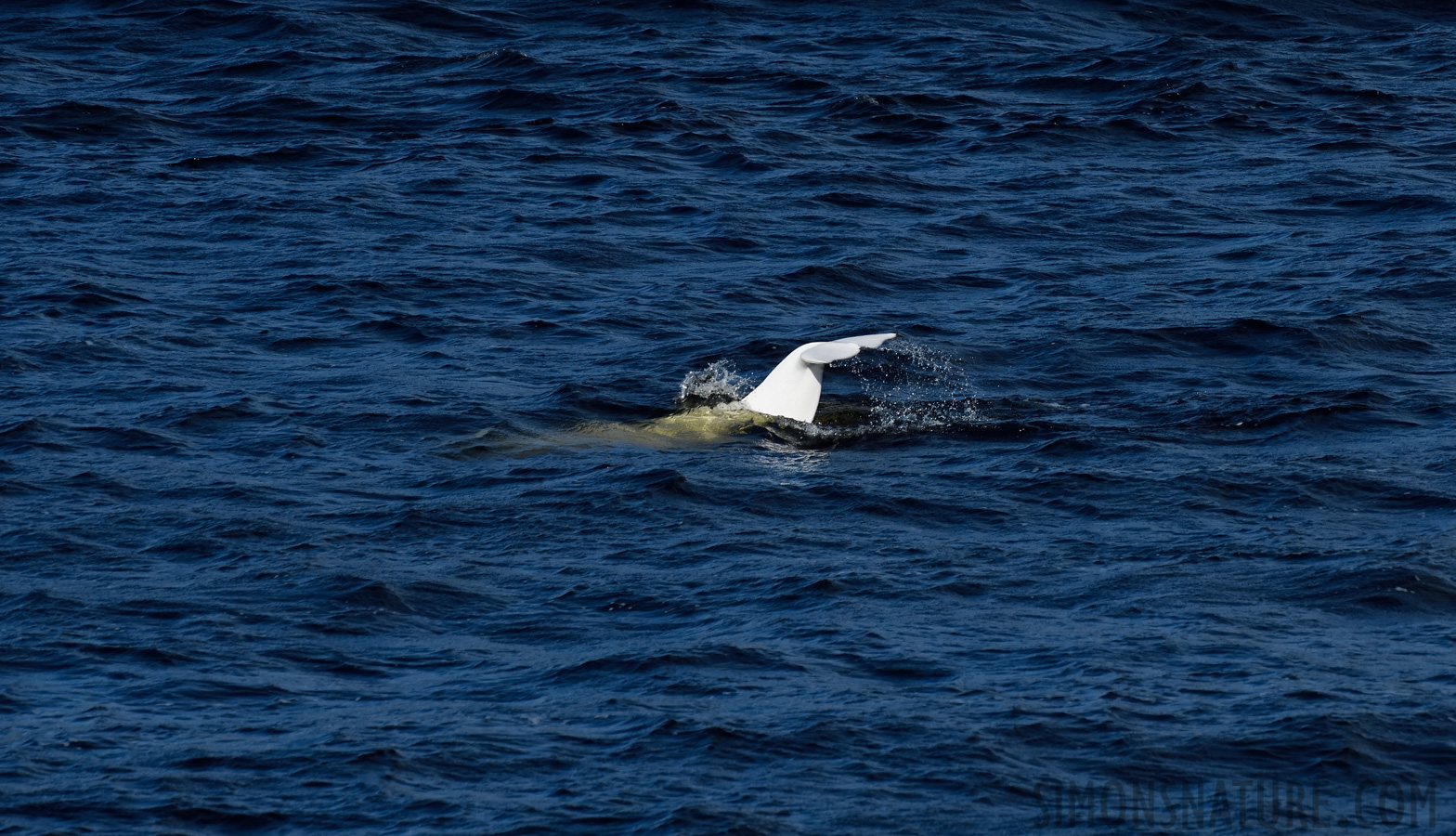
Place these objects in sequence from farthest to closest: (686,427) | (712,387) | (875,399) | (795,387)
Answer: (875,399), (712,387), (686,427), (795,387)

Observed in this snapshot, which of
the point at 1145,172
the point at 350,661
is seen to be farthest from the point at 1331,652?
the point at 1145,172

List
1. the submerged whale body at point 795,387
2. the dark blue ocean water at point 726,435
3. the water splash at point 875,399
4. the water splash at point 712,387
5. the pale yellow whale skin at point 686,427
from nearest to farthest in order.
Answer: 1. the dark blue ocean water at point 726,435
2. the submerged whale body at point 795,387
3. the pale yellow whale skin at point 686,427
4. the water splash at point 875,399
5. the water splash at point 712,387

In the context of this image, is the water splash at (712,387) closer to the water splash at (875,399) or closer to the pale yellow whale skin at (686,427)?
the water splash at (875,399)

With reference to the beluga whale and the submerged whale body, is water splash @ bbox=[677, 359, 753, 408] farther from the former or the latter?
the submerged whale body

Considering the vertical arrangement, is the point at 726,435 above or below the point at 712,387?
below

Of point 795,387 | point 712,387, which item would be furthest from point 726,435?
point 712,387

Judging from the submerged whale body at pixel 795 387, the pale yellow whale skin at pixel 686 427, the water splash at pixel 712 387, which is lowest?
the pale yellow whale skin at pixel 686 427

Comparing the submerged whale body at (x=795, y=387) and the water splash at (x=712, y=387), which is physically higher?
the submerged whale body at (x=795, y=387)

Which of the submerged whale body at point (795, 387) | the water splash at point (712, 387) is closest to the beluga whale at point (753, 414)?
the submerged whale body at point (795, 387)

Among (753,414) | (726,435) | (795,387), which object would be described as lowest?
(726,435)

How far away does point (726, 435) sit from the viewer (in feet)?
68.5

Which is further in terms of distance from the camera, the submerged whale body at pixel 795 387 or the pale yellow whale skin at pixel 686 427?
the pale yellow whale skin at pixel 686 427

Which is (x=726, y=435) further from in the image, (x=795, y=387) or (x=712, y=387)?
(x=712, y=387)

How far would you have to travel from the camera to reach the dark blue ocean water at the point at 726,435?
13.5m
